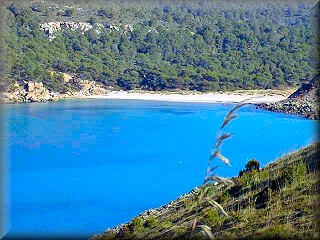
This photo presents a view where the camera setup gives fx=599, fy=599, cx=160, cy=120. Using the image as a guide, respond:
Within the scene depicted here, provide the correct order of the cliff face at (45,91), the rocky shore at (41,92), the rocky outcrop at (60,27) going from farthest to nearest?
the rocky outcrop at (60,27) → the cliff face at (45,91) → the rocky shore at (41,92)

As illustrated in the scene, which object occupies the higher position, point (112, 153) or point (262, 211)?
point (262, 211)

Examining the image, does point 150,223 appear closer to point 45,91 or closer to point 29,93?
point 29,93

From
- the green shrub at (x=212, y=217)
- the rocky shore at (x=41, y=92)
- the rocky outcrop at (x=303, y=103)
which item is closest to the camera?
the green shrub at (x=212, y=217)

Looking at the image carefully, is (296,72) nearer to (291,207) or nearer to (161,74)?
(161,74)

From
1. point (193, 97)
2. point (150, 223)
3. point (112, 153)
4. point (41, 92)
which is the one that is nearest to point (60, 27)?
point (41, 92)

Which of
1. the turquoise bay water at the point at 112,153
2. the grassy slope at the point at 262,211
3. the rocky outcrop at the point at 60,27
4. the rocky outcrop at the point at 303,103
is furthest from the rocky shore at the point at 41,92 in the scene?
the grassy slope at the point at 262,211

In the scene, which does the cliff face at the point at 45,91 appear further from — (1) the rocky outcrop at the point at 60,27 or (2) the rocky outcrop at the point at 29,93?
(1) the rocky outcrop at the point at 60,27
